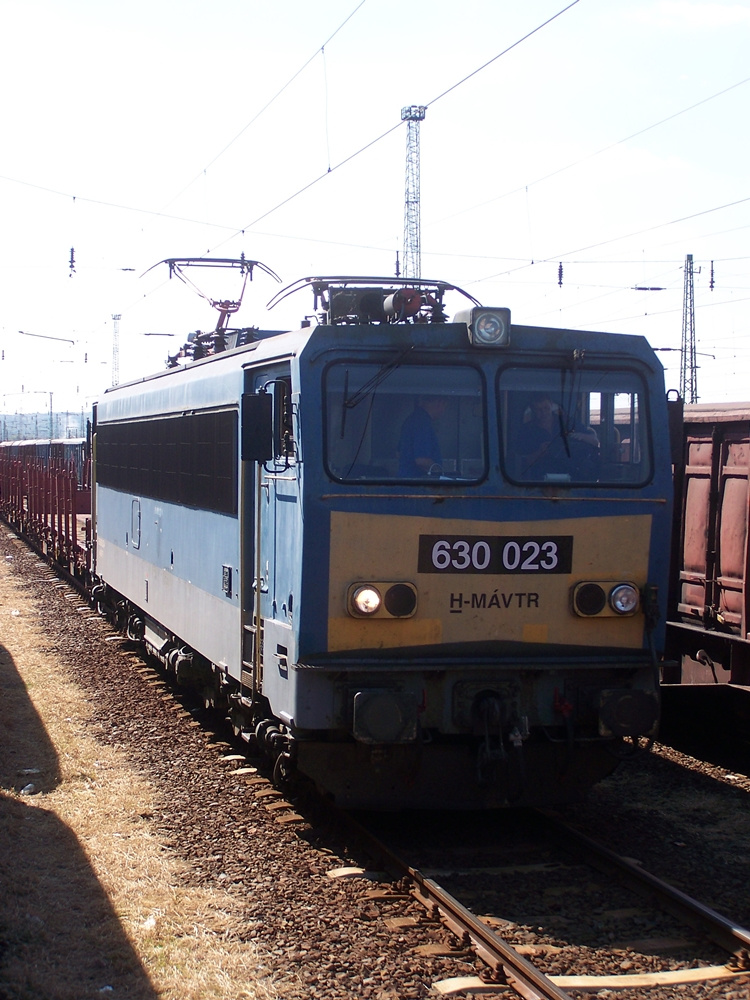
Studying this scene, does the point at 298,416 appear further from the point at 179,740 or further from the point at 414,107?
the point at 414,107

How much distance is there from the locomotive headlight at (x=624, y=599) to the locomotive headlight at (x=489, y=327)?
5.27ft

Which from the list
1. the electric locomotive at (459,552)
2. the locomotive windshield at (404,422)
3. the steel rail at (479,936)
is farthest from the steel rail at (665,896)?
the locomotive windshield at (404,422)

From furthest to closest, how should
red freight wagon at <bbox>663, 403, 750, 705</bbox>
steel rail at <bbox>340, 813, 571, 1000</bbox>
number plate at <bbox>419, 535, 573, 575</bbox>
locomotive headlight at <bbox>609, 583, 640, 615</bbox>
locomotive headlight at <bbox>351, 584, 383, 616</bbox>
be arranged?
red freight wagon at <bbox>663, 403, 750, 705</bbox> → locomotive headlight at <bbox>609, 583, 640, 615</bbox> → number plate at <bbox>419, 535, 573, 575</bbox> → locomotive headlight at <bbox>351, 584, 383, 616</bbox> → steel rail at <bbox>340, 813, 571, 1000</bbox>

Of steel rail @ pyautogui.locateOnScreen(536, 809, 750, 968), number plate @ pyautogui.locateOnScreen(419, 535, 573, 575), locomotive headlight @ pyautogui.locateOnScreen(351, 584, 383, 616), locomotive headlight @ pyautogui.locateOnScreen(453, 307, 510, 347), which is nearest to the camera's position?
steel rail @ pyautogui.locateOnScreen(536, 809, 750, 968)

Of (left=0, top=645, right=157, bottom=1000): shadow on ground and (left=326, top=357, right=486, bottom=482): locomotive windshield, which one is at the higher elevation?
(left=326, top=357, right=486, bottom=482): locomotive windshield

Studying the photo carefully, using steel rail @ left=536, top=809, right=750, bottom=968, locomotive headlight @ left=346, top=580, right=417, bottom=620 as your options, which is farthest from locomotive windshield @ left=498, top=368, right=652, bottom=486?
steel rail @ left=536, top=809, right=750, bottom=968

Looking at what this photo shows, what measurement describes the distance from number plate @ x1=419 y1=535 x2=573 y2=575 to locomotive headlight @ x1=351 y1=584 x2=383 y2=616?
318mm

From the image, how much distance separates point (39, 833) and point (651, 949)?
13.0ft

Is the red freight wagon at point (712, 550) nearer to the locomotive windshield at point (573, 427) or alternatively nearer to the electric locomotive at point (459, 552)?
the locomotive windshield at point (573, 427)

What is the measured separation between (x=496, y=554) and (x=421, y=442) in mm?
779

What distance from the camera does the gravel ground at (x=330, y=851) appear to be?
17.1 feet

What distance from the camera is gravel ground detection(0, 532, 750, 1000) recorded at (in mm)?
5203

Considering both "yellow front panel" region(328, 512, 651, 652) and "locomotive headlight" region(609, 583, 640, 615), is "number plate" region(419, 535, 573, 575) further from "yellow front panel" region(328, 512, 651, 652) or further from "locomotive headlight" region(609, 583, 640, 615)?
"locomotive headlight" region(609, 583, 640, 615)

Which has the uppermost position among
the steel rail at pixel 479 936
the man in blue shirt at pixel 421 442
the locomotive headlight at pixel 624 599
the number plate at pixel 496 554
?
the man in blue shirt at pixel 421 442
